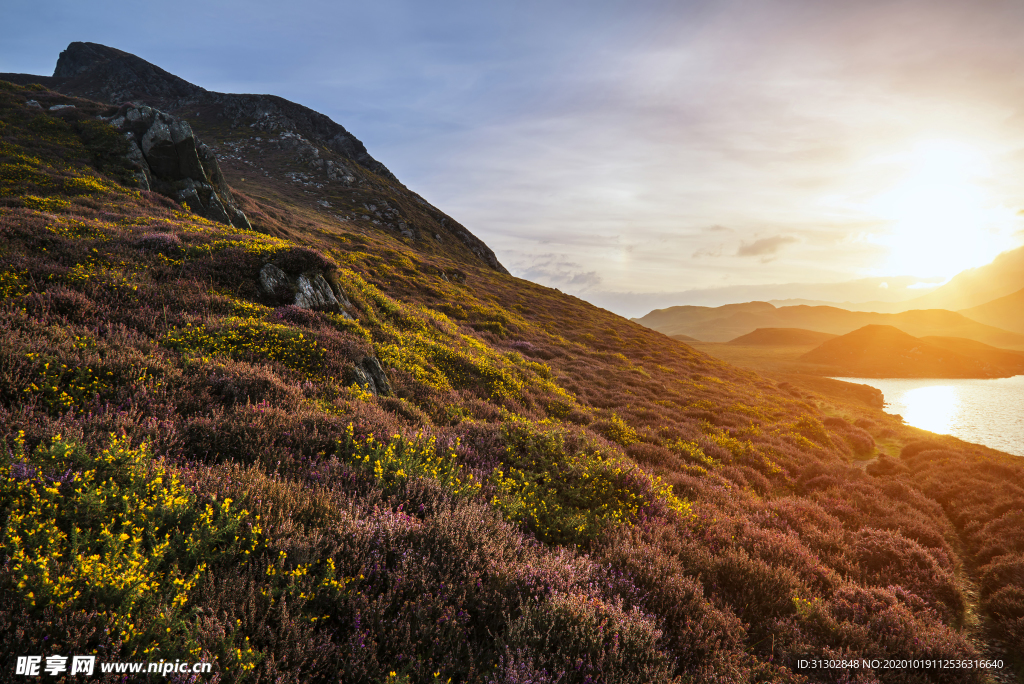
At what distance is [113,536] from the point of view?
9.80 ft

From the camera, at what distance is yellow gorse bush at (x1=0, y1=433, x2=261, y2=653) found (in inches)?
102

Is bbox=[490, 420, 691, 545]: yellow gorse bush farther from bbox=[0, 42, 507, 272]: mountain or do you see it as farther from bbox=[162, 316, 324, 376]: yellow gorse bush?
bbox=[0, 42, 507, 272]: mountain

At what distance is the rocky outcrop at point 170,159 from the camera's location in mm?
24013

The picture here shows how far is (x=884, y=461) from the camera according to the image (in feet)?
51.2

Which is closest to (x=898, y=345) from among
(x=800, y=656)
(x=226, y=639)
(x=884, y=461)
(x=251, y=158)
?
(x=884, y=461)

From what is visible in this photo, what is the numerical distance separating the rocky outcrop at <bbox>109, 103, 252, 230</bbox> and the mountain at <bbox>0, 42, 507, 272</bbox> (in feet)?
38.7

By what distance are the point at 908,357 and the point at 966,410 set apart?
62.0 m

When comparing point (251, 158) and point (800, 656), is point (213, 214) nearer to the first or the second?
point (800, 656)

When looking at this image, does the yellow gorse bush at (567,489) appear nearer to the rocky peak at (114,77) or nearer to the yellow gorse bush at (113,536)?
the yellow gorse bush at (113,536)

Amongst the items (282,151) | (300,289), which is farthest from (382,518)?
(282,151)

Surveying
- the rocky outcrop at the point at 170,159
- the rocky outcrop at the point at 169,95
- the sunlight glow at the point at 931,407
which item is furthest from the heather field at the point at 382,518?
the rocky outcrop at the point at 169,95

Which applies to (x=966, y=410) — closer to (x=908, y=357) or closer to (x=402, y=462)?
(x=402, y=462)

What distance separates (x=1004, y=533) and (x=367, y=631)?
15009 millimetres

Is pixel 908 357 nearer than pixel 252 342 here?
No
